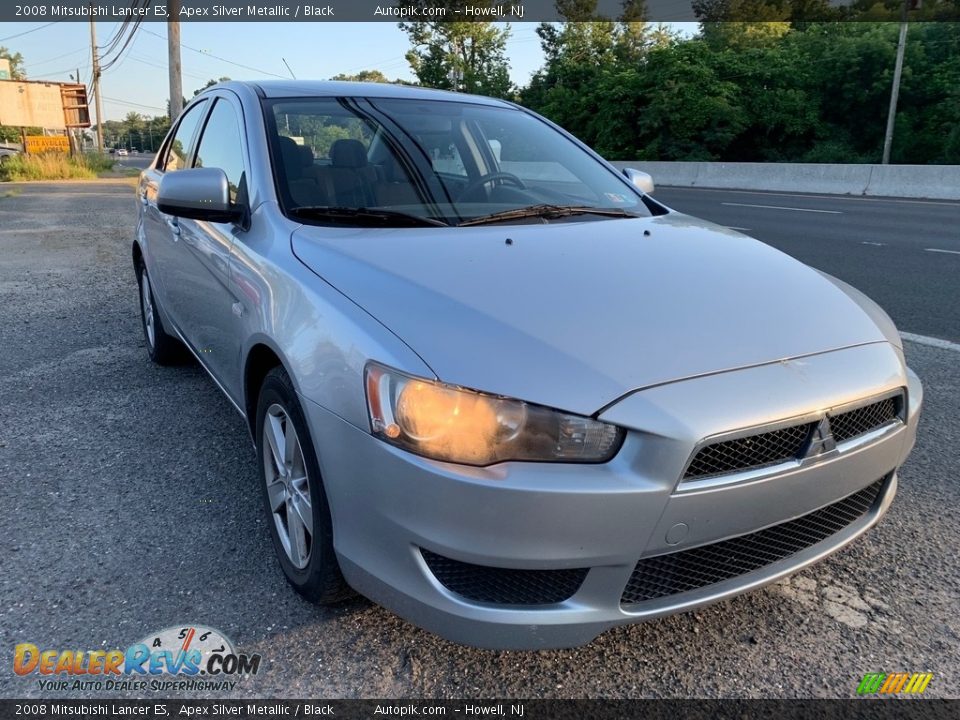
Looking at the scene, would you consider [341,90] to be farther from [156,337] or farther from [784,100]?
[784,100]

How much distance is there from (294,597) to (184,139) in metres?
2.95

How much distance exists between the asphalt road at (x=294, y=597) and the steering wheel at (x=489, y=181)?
1481mm

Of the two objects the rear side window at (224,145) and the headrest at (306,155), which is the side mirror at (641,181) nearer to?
the headrest at (306,155)

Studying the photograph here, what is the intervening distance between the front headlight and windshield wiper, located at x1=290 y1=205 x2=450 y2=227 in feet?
3.46

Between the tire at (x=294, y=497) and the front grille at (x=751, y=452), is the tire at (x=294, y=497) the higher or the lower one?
the lower one

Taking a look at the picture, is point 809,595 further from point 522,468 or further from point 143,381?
point 143,381

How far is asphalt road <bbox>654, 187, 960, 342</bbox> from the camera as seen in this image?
19.4 ft

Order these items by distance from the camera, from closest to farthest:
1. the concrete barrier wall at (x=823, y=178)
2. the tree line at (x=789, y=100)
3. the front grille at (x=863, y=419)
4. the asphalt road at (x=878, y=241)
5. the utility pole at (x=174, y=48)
Answer: the front grille at (x=863, y=419)
the asphalt road at (x=878, y=241)
the concrete barrier wall at (x=823, y=178)
the utility pole at (x=174, y=48)
the tree line at (x=789, y=100)

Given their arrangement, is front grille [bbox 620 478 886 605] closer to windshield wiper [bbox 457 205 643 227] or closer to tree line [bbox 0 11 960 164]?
windshield wiper [bbox 457 205 643 227]

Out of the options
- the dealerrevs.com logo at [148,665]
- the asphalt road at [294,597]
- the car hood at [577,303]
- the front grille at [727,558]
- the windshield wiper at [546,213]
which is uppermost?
the windshield wiper at [546,213]

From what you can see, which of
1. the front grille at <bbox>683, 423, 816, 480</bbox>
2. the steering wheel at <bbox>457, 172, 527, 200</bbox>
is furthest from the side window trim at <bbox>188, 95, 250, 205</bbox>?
the front grille at <bbox>683, 423, 816, 480</bbox>

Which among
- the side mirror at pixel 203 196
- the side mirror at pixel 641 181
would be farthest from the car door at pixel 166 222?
the side mirror at pixel 641 181

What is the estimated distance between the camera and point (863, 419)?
2.02 m

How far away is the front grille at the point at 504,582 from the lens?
1.74 m
